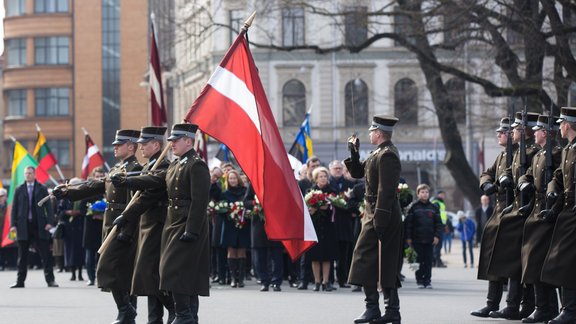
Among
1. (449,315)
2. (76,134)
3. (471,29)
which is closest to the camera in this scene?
(449,315)

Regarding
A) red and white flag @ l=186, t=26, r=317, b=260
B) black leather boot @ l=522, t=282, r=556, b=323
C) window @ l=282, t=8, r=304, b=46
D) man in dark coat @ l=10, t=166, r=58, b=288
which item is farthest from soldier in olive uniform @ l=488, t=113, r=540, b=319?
window @ l=282, t=8, r=304, b=46

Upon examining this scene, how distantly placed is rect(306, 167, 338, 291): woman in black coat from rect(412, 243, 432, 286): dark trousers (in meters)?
1.71

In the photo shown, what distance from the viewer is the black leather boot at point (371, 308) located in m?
14.1

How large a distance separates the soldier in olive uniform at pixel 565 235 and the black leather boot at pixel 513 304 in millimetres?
1572

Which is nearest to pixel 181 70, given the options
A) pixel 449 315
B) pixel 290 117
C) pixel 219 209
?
pixel 290 117

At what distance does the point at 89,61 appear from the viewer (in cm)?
8350

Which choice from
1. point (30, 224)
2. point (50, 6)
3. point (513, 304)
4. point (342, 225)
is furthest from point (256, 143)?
point (50, 6)

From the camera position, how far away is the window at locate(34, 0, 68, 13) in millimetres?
83438

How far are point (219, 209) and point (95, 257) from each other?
257 cm

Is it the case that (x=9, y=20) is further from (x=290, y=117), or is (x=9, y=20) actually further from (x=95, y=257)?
(x=95, y=257)

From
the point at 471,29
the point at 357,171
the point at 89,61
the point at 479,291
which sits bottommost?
the point at 479,291

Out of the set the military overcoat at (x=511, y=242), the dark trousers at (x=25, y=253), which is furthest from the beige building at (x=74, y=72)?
the military overcoat at (x=511, y=242)

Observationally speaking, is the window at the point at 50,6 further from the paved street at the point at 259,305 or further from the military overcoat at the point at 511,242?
the military overcoat at the point at 511,242

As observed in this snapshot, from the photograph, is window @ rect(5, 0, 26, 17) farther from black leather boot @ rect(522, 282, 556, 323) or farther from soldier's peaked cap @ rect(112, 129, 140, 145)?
black leather boot @ rect(522, 282, 556, 323)
